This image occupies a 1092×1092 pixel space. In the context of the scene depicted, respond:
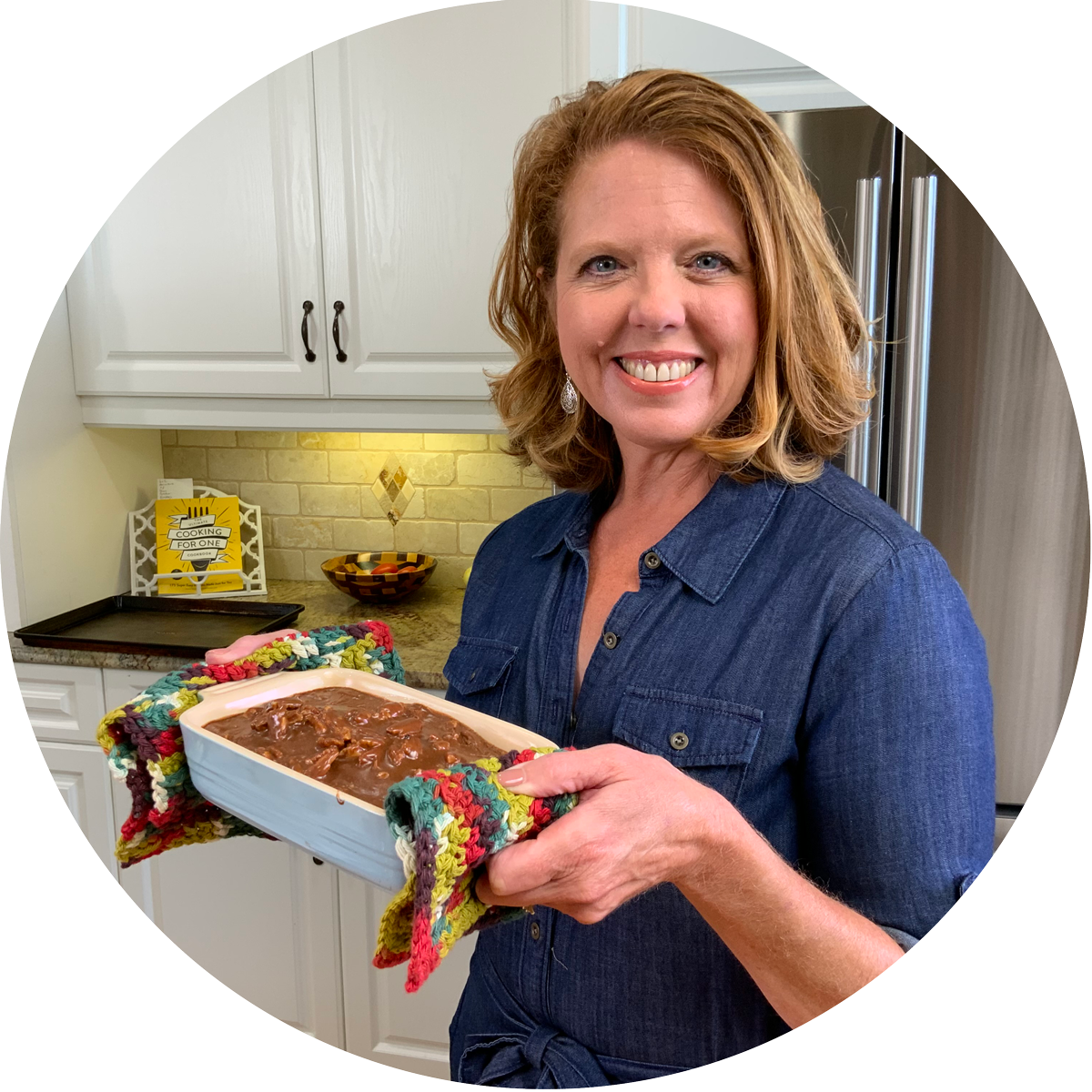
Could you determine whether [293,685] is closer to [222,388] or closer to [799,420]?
[799,420]

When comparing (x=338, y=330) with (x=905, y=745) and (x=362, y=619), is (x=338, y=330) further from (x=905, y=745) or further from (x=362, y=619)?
(x=905, y=745)

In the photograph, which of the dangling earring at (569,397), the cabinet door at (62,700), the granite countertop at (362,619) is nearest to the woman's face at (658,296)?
the dangling earring at (569,397)

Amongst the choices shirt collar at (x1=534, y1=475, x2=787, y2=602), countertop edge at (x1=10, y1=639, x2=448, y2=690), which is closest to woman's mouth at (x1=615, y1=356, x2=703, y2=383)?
shirt collar at (x1=534, y1=475, x2=787, y2=602)

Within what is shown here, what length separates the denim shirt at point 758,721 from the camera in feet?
2.24

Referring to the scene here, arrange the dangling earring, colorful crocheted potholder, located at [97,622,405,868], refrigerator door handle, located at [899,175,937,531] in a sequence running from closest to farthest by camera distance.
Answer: colorful crocheted potholder, located at [97,622,405,868], the dangling earring, refrigerator door handle, located at [899,175,937,531]

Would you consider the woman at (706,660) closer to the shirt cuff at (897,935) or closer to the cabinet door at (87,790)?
the shirt cuff at (897,935)

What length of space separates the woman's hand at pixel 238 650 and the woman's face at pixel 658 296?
369mm

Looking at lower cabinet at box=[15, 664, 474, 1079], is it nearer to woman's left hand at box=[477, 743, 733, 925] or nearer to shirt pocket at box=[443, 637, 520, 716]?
shirt pocket at box=[443, 637, 520, 716]

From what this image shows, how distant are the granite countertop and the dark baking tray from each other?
0.06 ft

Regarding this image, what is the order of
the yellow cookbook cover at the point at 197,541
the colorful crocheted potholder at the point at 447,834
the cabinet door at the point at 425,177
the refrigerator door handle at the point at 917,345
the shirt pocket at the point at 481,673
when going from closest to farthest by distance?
the colorful crocheted potholder at the point at 447,834 → the shirt pocket at the point at 481,673 → the refrigerator door handle at the point at 917,345 → the cabinet door at the point at 425,177 → the yellow cookbook cover at the point at 197,541

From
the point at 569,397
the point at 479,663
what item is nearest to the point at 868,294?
the point at 569,397

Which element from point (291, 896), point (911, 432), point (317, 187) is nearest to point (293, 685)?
point (911, 432)

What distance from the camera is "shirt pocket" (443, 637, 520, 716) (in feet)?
3.06

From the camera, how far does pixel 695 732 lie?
758 mm
